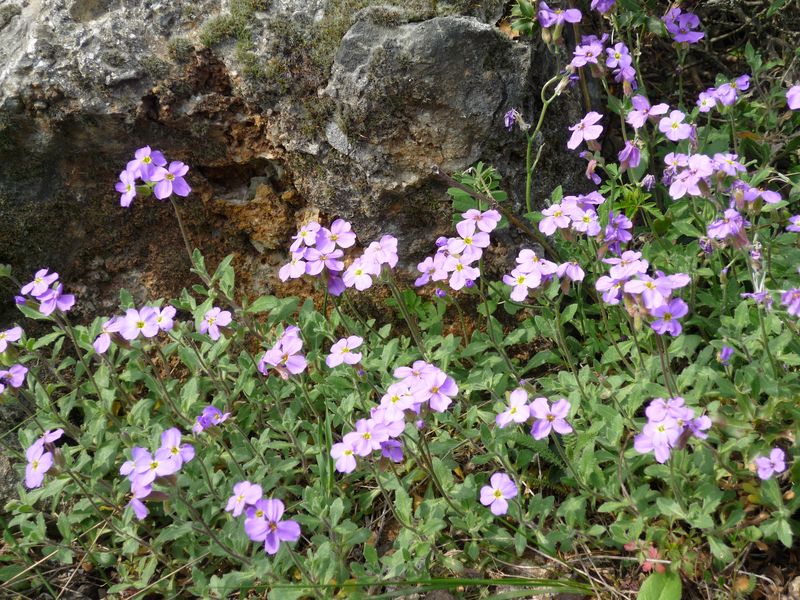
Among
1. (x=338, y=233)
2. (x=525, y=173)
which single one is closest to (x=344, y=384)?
(x=338, y=233)

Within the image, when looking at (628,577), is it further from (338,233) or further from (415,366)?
(338,233)

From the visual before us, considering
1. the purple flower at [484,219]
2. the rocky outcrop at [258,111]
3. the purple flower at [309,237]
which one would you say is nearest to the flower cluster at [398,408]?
the purple flower at [484,219]

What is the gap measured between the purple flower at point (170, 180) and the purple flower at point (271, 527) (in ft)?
5.56

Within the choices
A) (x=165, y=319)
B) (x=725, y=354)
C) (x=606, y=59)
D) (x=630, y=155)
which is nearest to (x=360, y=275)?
(x=165, y=319)

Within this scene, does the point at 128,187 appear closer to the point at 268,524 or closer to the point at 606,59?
the point at 268,524

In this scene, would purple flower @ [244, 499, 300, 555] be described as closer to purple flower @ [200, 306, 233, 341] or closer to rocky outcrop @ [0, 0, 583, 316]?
purple flower @ [200, 306, 233, 341]

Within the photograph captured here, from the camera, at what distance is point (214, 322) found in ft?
12.6

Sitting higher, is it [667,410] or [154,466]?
[667,410]

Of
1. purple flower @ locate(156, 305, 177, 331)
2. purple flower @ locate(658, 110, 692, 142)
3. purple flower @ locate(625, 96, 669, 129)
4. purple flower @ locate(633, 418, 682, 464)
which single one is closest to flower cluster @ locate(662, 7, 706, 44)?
purple flower @ locate(625, 96, 669, 129)

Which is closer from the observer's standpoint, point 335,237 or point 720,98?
point 335,237

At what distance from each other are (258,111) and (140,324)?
4.64 feet

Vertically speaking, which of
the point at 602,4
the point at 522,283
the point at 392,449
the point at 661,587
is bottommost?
the point at 661,587

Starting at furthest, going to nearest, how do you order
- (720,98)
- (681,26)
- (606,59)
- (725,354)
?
(681,26) < (606,59) < (720,98) < (725,354)

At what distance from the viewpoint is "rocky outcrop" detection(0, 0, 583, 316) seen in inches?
162
